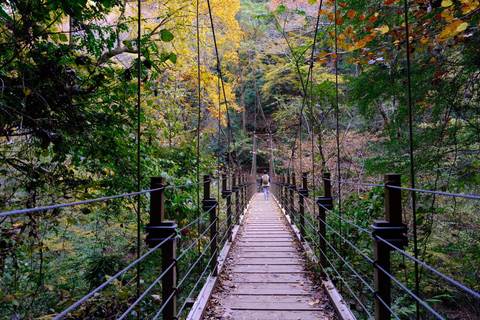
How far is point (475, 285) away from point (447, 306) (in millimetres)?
4897

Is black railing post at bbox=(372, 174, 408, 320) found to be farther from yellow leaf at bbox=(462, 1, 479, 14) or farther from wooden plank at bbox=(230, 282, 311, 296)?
yellow leaf at bbox=(462, 1, 479, 14)

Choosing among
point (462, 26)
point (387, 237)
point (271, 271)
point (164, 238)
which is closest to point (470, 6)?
point (462, 26)

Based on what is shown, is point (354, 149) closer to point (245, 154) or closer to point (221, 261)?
point (221, 261)

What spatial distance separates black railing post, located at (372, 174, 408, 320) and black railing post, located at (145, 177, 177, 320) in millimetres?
1024

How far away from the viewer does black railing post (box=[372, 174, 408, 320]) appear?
1.37 meters

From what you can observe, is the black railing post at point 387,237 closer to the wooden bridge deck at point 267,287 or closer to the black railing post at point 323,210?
the wooden bridge deck at point 267,287

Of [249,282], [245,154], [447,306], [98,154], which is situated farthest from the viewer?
[245,154]

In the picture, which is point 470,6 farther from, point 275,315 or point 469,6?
point 275,315

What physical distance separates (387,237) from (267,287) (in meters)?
1.46

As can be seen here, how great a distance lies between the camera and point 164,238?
1.47 metres

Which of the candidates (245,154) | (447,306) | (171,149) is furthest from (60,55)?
(245,154)

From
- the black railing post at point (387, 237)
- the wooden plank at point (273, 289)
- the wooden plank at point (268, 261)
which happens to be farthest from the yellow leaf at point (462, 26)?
the wooden plank at point (268, 261)

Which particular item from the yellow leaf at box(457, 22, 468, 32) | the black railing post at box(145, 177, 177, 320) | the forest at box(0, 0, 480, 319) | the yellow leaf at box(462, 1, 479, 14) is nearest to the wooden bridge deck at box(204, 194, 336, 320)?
the forest at box(0, 0, 480, 319)

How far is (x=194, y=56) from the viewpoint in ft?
23.0
